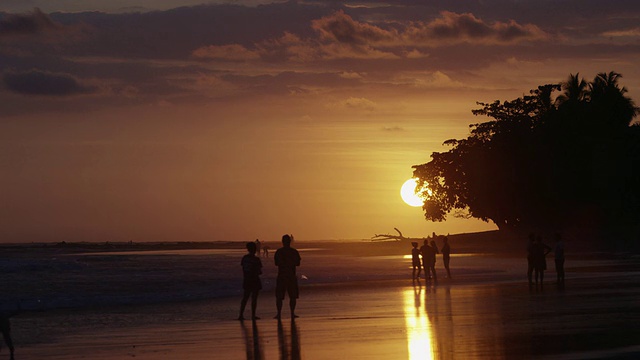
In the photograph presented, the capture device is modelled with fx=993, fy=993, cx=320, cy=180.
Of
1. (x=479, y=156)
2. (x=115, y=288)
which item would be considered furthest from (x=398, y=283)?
(x=479, y=156)

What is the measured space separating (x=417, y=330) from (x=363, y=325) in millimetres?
1784

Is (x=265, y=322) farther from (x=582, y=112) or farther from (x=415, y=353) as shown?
(x=582, y=112)

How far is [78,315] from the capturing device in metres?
26.6

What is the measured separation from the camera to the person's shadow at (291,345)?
53.2 ft

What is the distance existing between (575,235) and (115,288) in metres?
51.5

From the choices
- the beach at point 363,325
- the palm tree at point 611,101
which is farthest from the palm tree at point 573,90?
the beach at point 363,325

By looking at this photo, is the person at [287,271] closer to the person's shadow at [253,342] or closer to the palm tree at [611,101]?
the person's shadow at [253,342]

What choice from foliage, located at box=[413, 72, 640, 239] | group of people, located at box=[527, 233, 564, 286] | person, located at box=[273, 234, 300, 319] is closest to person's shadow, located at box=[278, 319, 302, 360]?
person, located at box=[273, 234, 300, 319]

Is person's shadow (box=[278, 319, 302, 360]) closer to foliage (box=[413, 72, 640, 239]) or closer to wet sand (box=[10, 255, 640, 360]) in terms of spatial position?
wet sand (box=[10, 255, 640, 360])

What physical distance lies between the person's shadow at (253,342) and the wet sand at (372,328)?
2cm

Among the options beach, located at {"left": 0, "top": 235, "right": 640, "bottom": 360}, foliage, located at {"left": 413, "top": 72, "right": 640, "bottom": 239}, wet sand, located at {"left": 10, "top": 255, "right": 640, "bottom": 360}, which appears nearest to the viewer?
wet sand, located at {"left": 10, "top": 255, "right": 640, "bottom": 360}

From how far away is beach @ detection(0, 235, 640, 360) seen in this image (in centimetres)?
1642

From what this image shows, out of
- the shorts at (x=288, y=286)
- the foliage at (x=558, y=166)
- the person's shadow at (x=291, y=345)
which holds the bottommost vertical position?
the person's shadow at (x=291, y=345)

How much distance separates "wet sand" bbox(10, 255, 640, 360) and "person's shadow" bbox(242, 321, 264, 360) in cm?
2
